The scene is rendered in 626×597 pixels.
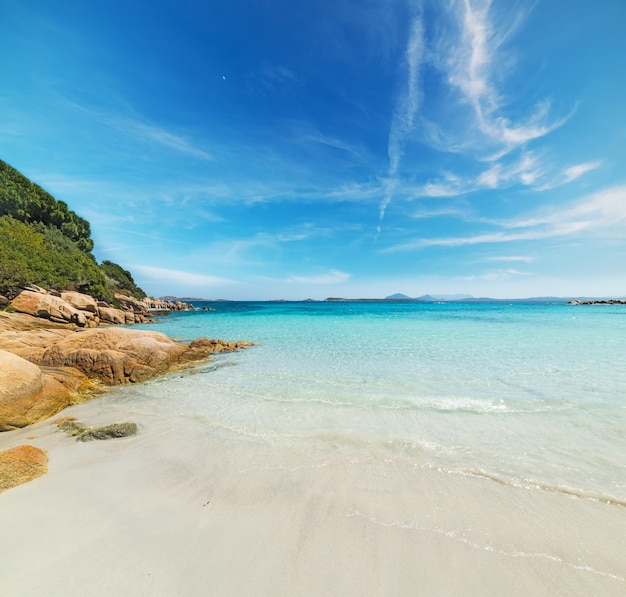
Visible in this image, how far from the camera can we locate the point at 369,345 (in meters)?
13.8

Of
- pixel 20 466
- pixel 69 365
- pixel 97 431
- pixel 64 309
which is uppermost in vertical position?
pixel 64 309

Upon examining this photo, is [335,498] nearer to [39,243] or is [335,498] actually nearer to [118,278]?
[39,243]

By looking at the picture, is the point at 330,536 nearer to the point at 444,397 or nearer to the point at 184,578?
the point at 184,578

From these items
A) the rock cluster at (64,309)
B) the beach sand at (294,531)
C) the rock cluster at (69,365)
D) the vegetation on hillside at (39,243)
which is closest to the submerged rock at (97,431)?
the beach sand at (294,531)

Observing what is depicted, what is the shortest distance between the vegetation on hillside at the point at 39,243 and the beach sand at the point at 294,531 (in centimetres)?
2658

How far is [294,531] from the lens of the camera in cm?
270

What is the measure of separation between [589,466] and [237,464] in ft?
16.0

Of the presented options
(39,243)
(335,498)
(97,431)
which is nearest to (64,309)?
(39,243)

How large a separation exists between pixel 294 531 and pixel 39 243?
38845 millimetres

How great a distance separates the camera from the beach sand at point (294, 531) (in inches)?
84.7

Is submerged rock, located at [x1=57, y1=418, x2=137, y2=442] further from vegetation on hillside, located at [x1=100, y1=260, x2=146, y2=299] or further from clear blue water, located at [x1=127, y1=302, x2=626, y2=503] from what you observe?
vegetation on hillside, located at [x1=100, y1=260, x2=146, y2=299]

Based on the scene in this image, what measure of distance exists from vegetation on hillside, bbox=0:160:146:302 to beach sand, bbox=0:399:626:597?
2658cm

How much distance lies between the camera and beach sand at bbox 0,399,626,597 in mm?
2150

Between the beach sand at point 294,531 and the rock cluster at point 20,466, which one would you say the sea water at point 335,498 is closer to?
the beach sand at point 294,531
